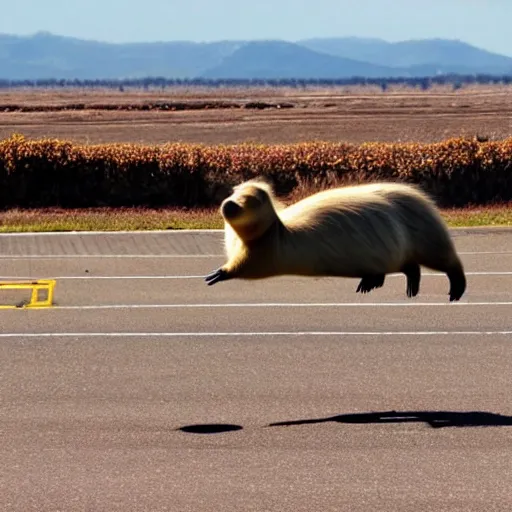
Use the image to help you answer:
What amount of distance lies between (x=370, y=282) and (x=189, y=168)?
3327cm

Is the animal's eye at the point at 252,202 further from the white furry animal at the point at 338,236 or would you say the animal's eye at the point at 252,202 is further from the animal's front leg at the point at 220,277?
the animal's front leg at the point at 220,277

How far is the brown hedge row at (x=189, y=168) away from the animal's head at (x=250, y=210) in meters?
31.7

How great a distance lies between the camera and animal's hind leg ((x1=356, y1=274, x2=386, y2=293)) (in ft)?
10.4

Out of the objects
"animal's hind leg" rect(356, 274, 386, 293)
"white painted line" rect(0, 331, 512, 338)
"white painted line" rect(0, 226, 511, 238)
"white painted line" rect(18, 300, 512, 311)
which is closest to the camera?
"animal's hind leg" rect(356, 274, 386, 293)

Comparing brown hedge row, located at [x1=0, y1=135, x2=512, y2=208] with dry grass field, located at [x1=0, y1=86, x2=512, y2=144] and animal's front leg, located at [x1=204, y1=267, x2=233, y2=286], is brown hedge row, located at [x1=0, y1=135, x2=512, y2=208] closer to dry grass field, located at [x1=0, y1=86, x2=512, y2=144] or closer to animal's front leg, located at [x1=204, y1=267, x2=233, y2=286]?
animal's front leg, located at [x1=204, y1=267, x2=233, y2=286]

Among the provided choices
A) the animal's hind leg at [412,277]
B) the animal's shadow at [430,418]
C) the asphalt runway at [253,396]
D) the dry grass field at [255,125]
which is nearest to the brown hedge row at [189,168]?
the asphalt runway at [253,396]

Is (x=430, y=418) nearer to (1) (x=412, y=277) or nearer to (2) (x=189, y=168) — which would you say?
(1) (x=412, y=277)

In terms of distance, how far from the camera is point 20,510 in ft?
33.2

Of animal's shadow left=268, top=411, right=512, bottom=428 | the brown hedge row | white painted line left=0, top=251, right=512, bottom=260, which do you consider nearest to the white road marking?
white painted line left=0, top=251, right=512, bottom=260

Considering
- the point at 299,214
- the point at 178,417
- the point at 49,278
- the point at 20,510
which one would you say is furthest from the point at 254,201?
the point at 49,278

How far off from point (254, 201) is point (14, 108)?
14326 centimetres

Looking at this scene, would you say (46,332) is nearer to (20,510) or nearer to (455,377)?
(455,377)

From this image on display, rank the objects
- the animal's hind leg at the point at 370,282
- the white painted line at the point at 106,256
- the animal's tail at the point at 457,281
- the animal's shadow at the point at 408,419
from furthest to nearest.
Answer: the white painted line at the point at 106,256, the animal's shadow at the point at 408,419, the animal's tail at the point at 457,281, the animal's hind leg at the point at 370,282

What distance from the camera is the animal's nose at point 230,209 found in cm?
296
